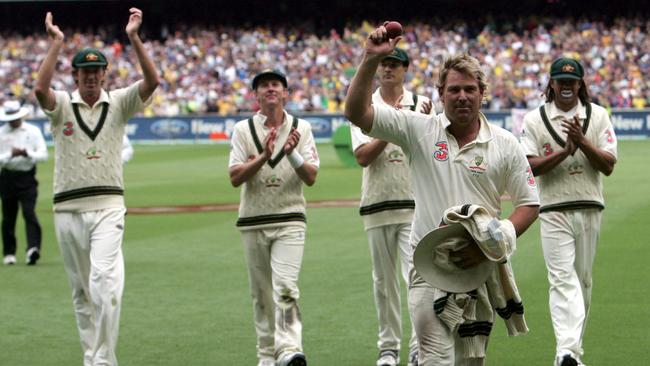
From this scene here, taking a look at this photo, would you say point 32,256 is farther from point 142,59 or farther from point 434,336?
point 434,336

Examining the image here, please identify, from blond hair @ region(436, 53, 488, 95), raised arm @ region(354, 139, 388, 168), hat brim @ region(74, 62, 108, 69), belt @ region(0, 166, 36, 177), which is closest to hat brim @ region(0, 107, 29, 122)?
belt @ region(0, 166, 36, 177)

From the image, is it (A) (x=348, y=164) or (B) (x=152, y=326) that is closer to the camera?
(B) (x=152, y=326)

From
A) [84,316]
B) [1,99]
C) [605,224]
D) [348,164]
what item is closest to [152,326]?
[84,316]

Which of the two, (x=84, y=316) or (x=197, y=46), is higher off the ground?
(x=197, y=46)

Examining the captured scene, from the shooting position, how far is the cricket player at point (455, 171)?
19.4 ft

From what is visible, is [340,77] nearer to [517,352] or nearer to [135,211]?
[135,211]

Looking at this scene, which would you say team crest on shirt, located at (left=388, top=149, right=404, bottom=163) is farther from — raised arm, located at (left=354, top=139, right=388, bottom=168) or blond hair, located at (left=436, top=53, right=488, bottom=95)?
blond hair, located at (left=436, top=53, right=488, bottom=95)

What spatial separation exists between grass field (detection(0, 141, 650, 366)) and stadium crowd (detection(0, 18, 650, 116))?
2471cm

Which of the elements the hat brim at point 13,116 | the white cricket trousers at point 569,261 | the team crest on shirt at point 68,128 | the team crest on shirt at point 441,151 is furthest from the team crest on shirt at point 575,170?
the hat brim at point 13,116

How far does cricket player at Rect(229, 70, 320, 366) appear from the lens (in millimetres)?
8602

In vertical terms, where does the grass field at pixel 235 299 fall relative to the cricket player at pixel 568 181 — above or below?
below

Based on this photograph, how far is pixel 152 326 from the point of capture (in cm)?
1041

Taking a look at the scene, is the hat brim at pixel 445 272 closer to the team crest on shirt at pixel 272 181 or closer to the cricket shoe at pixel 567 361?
the cricket shoe at pixel 567 361

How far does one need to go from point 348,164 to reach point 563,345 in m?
21.9
